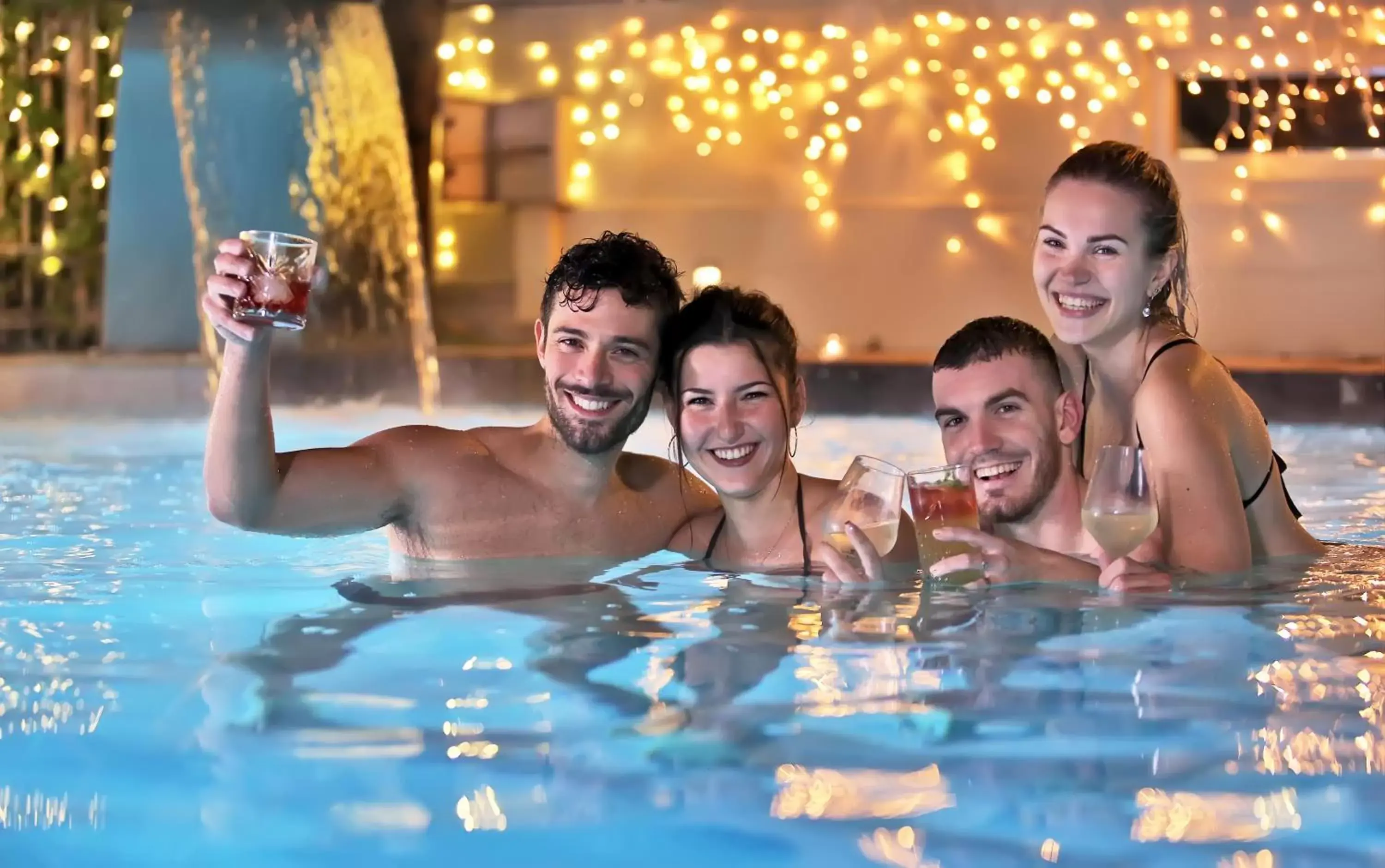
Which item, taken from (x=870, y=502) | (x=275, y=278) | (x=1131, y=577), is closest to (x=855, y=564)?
(x=870, y=502)

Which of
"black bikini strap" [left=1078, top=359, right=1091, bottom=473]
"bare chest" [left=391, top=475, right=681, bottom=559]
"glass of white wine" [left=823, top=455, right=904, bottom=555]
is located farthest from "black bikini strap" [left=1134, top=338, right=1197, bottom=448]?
"bare chest" [left=391, top=475, right=681, bottom=559]

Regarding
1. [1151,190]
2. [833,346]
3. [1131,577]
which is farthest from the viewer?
[833,346]

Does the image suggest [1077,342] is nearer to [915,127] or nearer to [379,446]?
[379,446]

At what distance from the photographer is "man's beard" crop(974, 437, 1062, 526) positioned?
314 centimetres

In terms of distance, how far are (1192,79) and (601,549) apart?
7.98 meters

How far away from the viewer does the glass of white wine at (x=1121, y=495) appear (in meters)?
2.69

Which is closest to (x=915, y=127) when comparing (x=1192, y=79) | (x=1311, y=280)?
(x=1192, y=79)

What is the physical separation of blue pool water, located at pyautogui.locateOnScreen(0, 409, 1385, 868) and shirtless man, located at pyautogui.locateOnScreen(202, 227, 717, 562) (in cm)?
12

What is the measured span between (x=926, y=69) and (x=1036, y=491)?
796 centimetres

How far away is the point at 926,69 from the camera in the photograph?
1064cm

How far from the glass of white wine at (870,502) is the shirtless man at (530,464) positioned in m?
0.66

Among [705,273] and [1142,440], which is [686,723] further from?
[705,273]

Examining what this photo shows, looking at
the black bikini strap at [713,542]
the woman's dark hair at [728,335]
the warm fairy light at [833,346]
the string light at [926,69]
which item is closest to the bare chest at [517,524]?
the black bikini strap at [713,542]

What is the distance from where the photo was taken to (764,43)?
1099 cm
